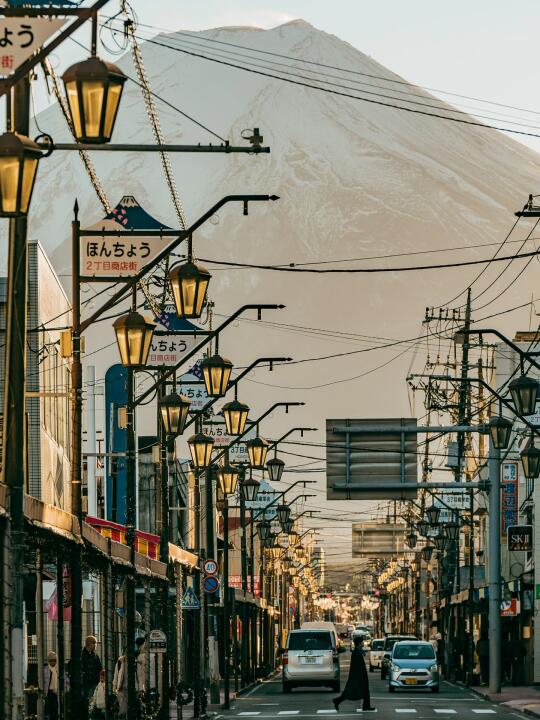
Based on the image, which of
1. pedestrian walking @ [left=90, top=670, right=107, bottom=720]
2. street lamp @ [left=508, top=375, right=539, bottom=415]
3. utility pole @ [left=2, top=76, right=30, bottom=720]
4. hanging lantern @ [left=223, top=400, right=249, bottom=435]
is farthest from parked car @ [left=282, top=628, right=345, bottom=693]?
utility pole @ [left=2, top=76, right=30, bottom=720]

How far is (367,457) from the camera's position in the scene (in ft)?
166

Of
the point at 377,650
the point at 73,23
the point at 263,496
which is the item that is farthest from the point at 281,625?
the point at 73,23

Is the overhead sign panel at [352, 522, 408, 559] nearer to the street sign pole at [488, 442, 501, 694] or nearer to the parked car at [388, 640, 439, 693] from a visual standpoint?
the parked car at [388, 640, 439, 693]

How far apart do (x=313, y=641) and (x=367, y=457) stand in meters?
9.42

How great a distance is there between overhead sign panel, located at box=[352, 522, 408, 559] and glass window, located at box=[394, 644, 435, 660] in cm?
7521

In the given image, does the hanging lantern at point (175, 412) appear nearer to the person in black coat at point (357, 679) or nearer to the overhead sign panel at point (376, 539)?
the person in black coat at point (357, 679)

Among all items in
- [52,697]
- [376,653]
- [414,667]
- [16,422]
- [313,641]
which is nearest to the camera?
[16,422]

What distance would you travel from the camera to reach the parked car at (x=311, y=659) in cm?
5725

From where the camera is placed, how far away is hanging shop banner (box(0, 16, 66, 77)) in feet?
49.2

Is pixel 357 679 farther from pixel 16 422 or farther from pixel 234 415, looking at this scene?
pixel 16 422

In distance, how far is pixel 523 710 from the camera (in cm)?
4294

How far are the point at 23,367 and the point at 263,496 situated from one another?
58.8m

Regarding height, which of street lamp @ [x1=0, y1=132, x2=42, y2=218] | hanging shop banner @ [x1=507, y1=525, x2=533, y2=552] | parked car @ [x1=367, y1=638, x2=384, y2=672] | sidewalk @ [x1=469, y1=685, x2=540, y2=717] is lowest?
parked car @ [x1=367, y1=638, x2=384, y2=672]

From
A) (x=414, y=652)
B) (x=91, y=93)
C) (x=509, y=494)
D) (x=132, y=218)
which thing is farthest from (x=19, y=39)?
(x=509, y=494)
